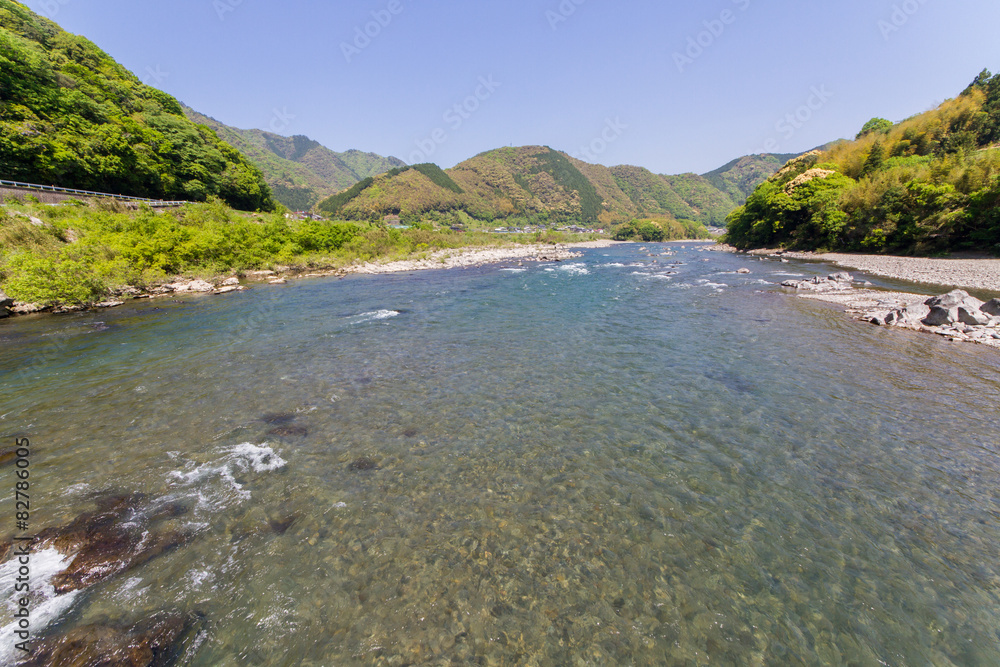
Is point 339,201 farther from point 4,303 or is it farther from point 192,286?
point 4,303

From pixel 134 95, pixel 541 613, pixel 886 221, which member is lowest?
pixel 541 613

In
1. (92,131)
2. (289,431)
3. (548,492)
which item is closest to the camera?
(548,492)

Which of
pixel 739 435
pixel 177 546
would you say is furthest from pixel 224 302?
pixel 739 435

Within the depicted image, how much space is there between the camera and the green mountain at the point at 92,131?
101ft

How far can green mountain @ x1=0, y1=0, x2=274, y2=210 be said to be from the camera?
30828mm

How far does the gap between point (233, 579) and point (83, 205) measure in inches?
1657

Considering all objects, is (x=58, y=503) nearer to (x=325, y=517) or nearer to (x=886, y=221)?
(x=325, y=517)

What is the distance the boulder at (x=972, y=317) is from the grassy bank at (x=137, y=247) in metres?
42.0

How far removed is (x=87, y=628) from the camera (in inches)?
145

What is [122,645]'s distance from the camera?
137 inches

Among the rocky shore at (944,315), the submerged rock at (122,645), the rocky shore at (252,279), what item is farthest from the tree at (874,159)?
the submerged rock at (122,645)

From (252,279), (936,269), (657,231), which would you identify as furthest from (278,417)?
(657,231)

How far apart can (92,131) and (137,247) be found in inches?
1006

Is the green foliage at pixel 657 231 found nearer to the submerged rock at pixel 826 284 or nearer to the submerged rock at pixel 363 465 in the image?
the submerged rock at pixel 826 284
